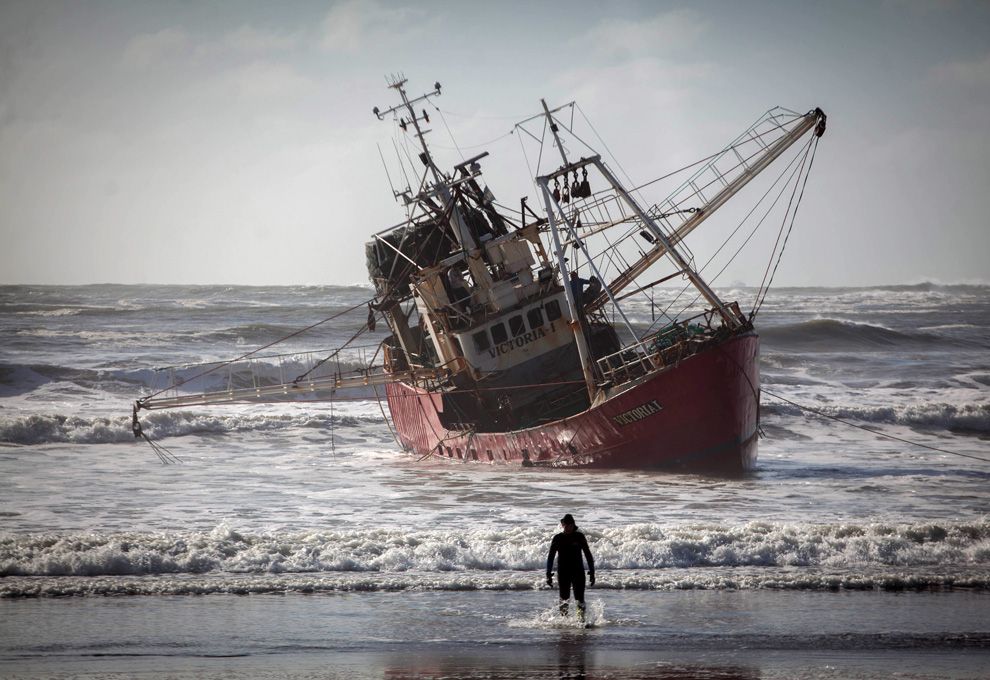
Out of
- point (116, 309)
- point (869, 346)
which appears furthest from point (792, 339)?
point (116, 309)

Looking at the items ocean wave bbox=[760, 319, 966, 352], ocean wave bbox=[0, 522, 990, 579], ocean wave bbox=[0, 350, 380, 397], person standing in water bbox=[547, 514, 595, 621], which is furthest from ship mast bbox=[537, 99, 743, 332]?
ocean wave bbox=[760, 319, 966, 352]

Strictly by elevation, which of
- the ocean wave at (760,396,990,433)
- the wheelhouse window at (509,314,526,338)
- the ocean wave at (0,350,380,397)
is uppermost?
the ocean wave at (0,350,380,397)

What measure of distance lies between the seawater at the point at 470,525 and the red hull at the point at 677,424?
670 millimetres

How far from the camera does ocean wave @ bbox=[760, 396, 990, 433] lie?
37.5m

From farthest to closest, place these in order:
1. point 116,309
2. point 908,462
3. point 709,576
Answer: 1. point 116,309
2. point 908,462
3. point 709,576

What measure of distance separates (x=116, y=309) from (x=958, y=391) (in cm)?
5888

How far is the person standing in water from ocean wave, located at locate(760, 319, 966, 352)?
1971 inches

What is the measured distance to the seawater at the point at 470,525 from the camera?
Result: 46.4ft

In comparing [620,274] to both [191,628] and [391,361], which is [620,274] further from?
[191,628]

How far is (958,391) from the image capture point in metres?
44.8

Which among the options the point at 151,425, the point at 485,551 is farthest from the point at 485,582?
the point at 151,425

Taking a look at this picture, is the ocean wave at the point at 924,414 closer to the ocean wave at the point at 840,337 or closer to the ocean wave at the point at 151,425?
the ocean wave at the point at 151,425

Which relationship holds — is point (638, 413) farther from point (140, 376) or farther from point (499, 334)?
point (140, 376)

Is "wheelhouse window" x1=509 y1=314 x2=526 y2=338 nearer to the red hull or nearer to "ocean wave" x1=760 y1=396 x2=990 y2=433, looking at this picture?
the red hull
